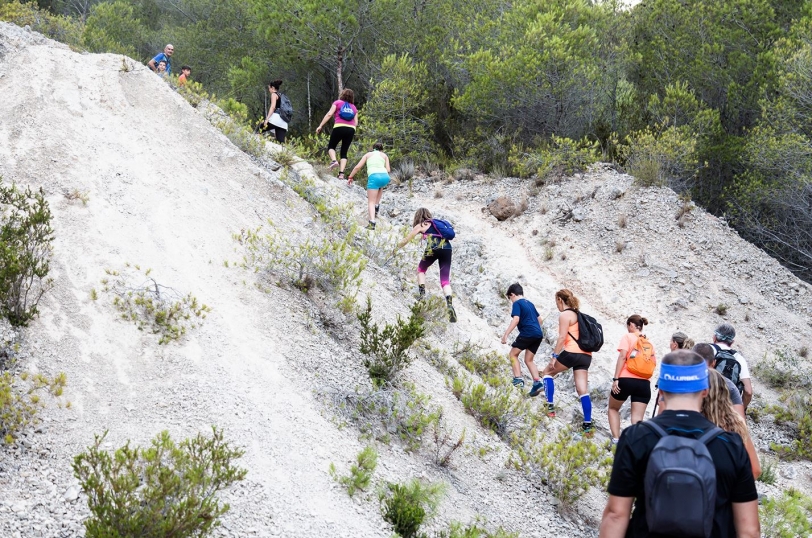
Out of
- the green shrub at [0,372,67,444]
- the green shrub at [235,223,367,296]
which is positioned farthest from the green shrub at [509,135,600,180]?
the green shrub at [0,372,67,444]

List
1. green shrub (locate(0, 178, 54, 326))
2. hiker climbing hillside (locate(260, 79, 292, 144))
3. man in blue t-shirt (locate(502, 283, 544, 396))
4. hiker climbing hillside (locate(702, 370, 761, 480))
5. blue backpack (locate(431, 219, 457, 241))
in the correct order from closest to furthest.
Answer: hiker climbing hillside (locate(702, 370, 761, 480)), green shrub (locate(0, 178, 54, 326)), man in blue t-shirt (locate(502, 283, 544, 396)), blue backpack (locate(431, 219, 457, 241)), hiker climbing hillside (locate(260, 79, 292, 144))

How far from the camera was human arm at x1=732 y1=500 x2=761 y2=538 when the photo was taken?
2848 mm

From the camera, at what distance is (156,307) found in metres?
5.88

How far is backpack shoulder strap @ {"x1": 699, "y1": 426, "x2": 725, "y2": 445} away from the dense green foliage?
41.0ft

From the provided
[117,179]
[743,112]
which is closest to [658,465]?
[117,179]

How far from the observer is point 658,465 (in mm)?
2748

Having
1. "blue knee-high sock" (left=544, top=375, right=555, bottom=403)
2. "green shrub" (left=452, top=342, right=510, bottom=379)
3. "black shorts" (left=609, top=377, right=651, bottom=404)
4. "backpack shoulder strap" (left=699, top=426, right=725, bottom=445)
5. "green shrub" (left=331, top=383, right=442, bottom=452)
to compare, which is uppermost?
"backpack shoulder strap" (left=699, top=426, right=725, bottom=445)

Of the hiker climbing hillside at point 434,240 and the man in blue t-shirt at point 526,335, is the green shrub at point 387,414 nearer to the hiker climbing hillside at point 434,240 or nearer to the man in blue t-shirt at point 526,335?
the man in blue t-shirt at point 526,335

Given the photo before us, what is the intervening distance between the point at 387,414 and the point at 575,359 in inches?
97.5

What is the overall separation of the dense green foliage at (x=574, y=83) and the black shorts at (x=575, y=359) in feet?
27.4

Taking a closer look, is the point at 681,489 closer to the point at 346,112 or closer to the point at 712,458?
the point at 712,458

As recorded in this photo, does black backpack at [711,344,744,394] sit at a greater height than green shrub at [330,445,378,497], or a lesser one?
greater

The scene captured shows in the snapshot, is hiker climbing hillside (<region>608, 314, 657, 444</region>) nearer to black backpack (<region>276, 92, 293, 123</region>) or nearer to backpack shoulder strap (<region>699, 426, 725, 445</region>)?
backpack shoulder strap (<region>699, 426, 725, 445</region>)

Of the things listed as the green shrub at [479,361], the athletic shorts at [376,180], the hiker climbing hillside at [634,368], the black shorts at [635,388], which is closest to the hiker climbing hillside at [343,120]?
the athletic shorts at [376,180]
